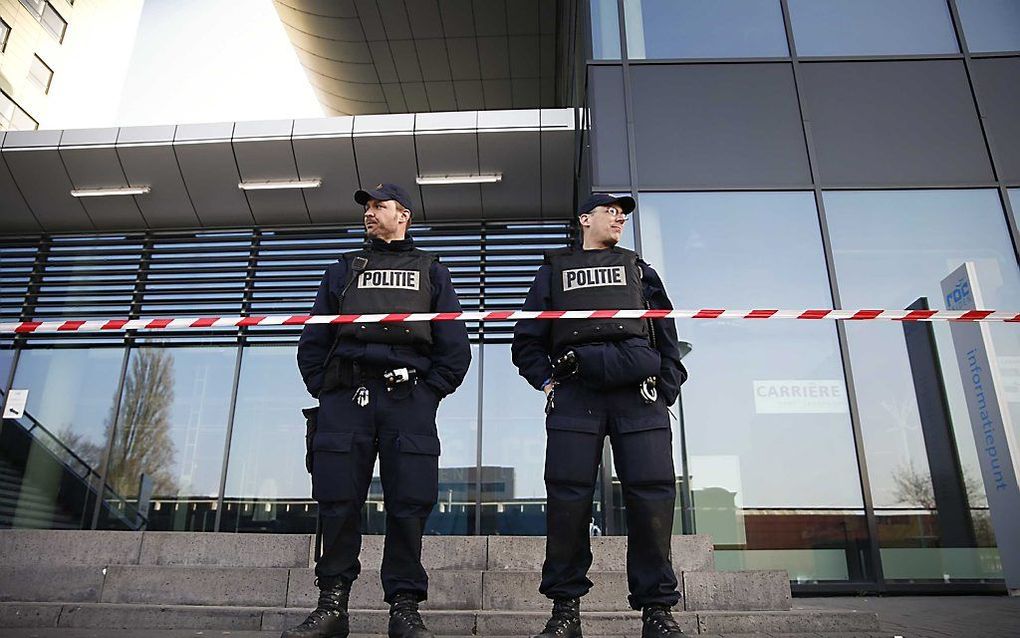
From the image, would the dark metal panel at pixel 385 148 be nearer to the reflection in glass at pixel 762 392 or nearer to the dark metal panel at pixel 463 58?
the dark metal panel at pixel 463 58

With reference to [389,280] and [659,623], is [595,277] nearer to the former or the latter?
[389,280]

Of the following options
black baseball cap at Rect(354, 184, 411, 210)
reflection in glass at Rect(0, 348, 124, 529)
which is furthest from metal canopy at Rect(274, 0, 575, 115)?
black baseball cap at Rect(354, 184, 411, 210)

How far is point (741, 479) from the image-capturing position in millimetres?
5652

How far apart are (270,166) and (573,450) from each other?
6766 millimetres

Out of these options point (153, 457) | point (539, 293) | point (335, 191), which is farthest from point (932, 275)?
point (153, 457)

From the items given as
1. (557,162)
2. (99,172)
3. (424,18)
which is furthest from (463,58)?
(99,172)

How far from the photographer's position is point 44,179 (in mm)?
8617

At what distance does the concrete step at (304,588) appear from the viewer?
394 cm

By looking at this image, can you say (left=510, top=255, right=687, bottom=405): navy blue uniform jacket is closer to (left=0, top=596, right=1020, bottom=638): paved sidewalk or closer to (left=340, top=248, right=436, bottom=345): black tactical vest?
(left=340, top=248, right=436, bottom=345): black tactical vest

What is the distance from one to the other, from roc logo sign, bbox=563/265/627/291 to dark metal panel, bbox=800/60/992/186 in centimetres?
422

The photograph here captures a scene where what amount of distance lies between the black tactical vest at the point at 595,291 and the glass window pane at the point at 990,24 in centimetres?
606

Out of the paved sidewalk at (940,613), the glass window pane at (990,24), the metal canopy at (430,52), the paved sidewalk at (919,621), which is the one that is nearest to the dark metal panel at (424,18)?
the metal canopy at (430,52)

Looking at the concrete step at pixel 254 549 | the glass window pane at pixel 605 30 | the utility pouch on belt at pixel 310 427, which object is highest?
the glass window pane at pixel 605 30

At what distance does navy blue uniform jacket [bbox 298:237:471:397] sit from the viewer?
308cm
